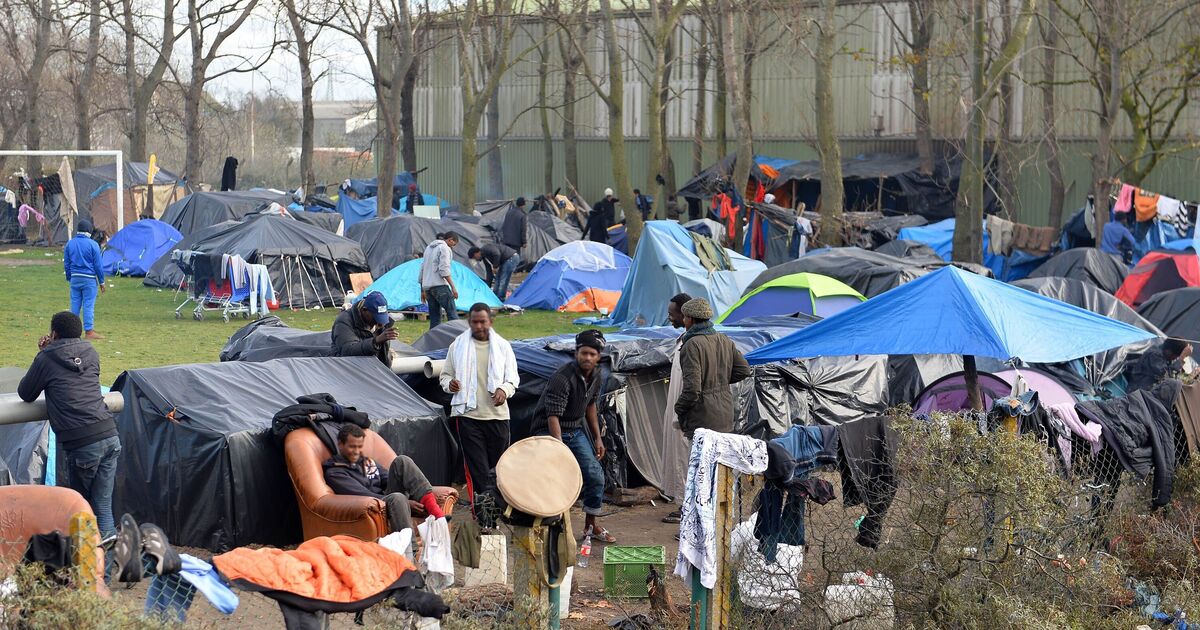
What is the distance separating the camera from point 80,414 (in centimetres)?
731

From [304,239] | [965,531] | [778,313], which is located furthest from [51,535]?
[304,239]

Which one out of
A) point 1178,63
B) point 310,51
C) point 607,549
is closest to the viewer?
point 607,549

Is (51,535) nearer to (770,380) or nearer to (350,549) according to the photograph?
(350,549)

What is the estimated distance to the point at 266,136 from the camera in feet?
254

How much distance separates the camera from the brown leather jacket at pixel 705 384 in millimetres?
8117

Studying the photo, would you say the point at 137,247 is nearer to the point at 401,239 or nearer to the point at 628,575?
the point at 401,239

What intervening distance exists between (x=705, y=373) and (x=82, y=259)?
35.7 ft

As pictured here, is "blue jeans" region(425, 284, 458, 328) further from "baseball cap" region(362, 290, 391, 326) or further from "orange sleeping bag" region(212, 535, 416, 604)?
"orange sleeping bag" region(212, 535, 416, 604)

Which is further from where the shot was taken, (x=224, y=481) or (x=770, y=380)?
(x=770, y=380)

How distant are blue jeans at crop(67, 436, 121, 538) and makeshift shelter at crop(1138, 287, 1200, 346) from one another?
35.0 feet

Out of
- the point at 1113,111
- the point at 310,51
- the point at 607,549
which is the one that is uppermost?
the point at 310,51

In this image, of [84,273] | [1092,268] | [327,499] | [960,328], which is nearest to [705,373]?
[960,328]

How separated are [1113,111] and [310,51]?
77.9 feet

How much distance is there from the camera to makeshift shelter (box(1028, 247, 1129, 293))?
17.9 metres
